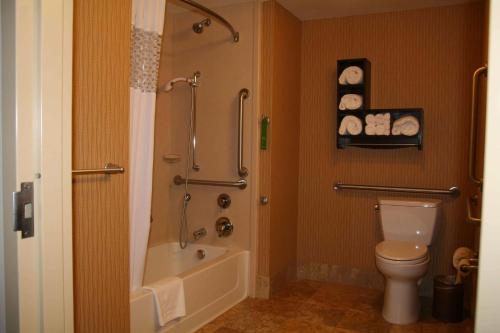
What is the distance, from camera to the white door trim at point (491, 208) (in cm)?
82

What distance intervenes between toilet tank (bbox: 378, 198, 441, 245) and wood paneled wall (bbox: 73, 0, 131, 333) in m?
2.06

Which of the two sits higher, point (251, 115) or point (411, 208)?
point (251, 115)

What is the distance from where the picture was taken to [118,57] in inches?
65.7

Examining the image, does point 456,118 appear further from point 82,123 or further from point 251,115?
point 82,123

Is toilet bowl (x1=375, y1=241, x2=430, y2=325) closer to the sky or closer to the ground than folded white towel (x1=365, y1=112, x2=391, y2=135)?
closer to the ground

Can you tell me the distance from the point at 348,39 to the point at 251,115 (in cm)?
112

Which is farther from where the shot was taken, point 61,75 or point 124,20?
point 124,20

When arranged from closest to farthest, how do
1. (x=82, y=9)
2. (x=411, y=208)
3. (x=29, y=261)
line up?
1. (x=29, y=261)
2. (x=82, y=9)
3. (x=411, y=208)

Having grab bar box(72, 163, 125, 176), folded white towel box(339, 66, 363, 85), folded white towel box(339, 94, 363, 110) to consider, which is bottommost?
grab bar box(72, 163, 125, 176)

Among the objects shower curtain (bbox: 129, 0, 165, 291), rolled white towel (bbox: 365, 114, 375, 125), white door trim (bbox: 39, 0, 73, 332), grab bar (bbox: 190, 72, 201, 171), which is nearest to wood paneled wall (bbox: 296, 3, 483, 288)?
rolled white towel (bbox: 365, 114, 375, 125)

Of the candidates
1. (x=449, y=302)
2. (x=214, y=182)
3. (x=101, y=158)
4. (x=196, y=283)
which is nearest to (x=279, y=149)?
(x=214, y=182)

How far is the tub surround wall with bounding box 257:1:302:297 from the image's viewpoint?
3131 millimetres

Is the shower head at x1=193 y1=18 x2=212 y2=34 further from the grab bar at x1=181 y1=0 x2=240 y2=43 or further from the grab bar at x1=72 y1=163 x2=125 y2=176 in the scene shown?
the grab bar at x1=72 y1=163 x2=125 y2=176

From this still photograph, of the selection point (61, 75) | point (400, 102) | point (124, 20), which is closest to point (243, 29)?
point (400, 102)
